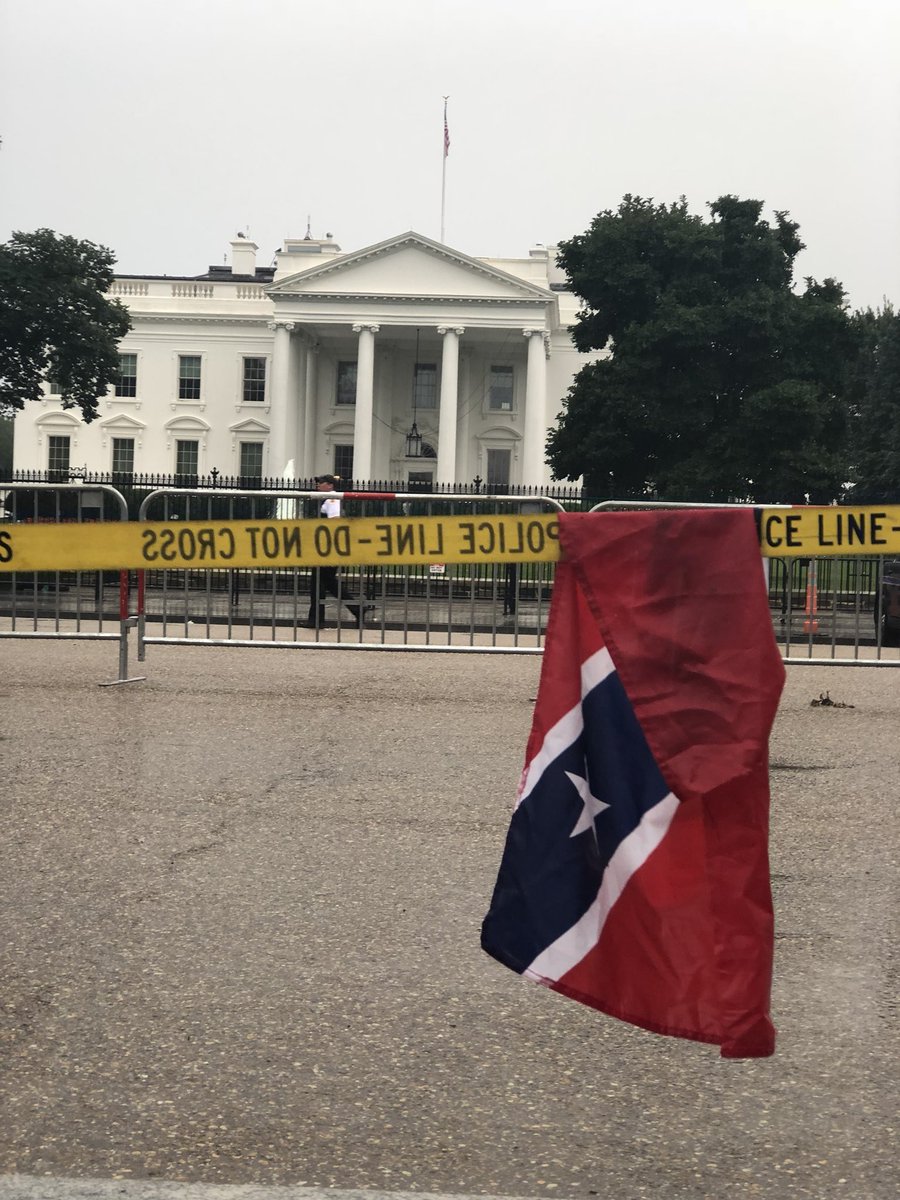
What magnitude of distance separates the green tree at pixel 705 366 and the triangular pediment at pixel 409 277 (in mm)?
12648

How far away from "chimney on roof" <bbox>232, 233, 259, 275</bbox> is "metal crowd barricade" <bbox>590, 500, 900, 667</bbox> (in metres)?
82.1

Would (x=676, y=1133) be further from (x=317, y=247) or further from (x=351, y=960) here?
(x=317, y=247)

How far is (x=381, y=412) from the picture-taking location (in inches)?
3182

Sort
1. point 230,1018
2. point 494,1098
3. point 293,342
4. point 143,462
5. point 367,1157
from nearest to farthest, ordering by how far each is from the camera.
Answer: point 367,1157, point 494,1098, point 230,1018, point 293,342, point 143,462

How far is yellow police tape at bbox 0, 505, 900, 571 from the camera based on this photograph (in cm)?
390

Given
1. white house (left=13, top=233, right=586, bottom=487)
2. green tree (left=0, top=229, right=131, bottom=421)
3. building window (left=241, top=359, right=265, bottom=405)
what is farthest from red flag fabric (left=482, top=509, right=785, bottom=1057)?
building window (left=241, top=359, right=265, bottom=405)

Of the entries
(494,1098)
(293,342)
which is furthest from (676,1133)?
(293,342)

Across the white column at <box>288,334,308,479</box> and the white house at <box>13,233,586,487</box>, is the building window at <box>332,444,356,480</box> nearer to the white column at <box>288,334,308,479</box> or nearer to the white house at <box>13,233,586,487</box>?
the white house at <box>13,233,586,487</box>

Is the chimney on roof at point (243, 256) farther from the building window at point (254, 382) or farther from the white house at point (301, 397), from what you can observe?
the building window at point (254, 382)

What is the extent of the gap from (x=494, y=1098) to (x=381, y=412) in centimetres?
7792

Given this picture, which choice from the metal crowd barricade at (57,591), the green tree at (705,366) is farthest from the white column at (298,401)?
the metal crowd barricade at (57,591)

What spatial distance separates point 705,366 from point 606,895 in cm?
5671

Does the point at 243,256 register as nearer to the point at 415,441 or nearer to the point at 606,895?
the point at 415,441

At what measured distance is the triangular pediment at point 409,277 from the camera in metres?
73.9
